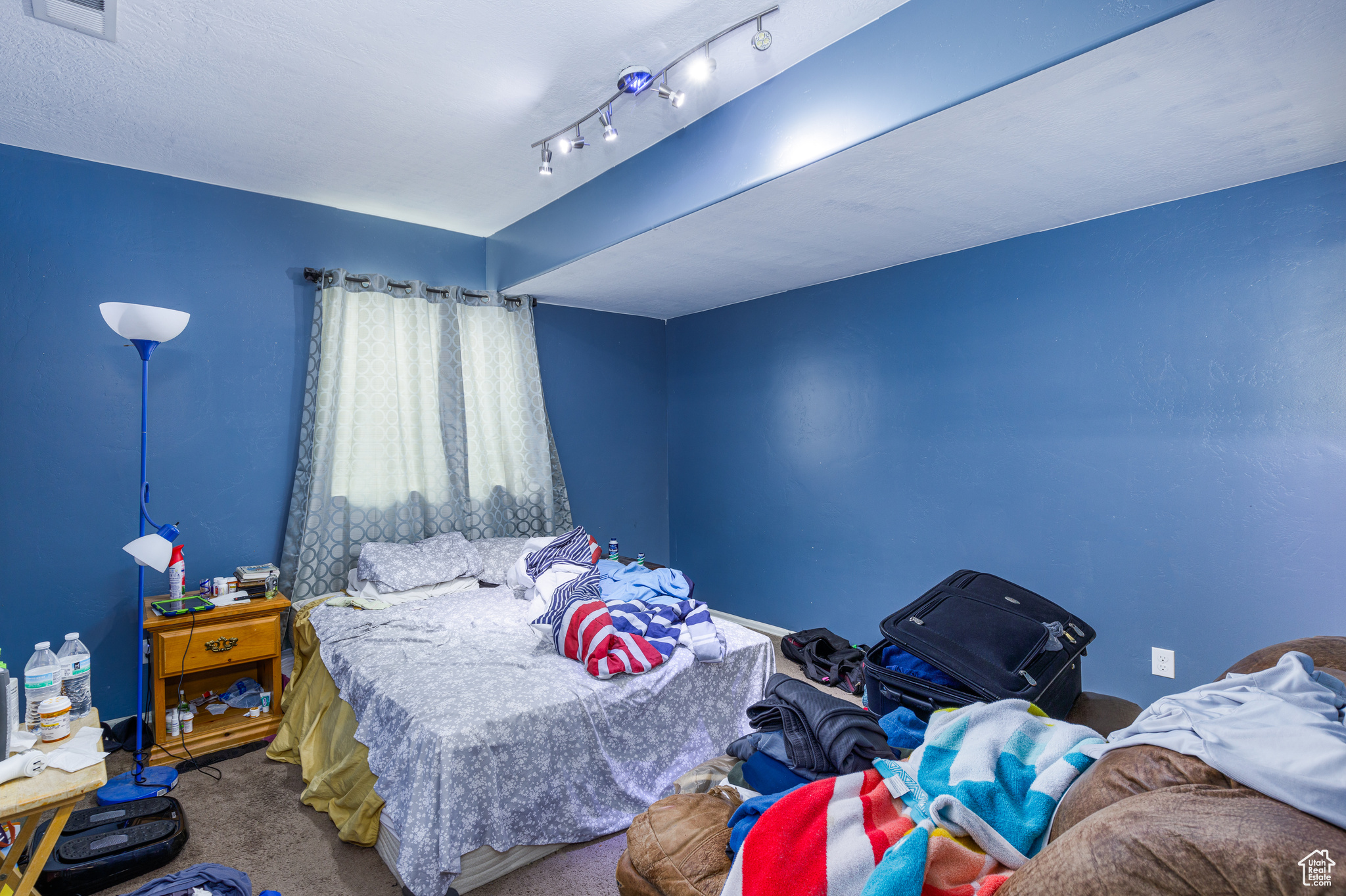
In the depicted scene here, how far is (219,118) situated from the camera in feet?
8.28

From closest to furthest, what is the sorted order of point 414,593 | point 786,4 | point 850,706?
point 850,706, point 786,4, point 414,593

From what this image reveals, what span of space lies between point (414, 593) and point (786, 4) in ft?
9.60

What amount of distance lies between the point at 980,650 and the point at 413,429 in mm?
3082

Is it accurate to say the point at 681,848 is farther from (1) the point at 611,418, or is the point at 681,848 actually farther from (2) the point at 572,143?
(1) the point at 611,418

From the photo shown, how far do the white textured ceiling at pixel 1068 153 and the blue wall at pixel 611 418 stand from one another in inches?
40.9

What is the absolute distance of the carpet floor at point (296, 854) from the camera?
1.93 metres

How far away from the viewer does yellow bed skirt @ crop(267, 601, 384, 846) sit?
210cm

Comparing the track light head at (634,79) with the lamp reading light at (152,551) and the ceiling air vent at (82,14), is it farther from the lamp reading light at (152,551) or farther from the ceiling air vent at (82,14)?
the lamp reading light at (152,551)

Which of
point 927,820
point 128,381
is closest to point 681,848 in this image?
point 927,820

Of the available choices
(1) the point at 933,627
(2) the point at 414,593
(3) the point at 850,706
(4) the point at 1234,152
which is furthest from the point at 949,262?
(2) the point at 414,593

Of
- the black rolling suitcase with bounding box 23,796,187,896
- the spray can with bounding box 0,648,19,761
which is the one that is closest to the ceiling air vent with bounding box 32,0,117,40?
the spray can with bounding box 0,648,19,761

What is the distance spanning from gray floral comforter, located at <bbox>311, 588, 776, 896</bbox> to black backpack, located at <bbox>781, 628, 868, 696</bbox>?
92 cm

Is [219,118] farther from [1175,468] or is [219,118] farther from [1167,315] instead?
[1175,468]

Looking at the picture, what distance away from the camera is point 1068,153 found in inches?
83.4
